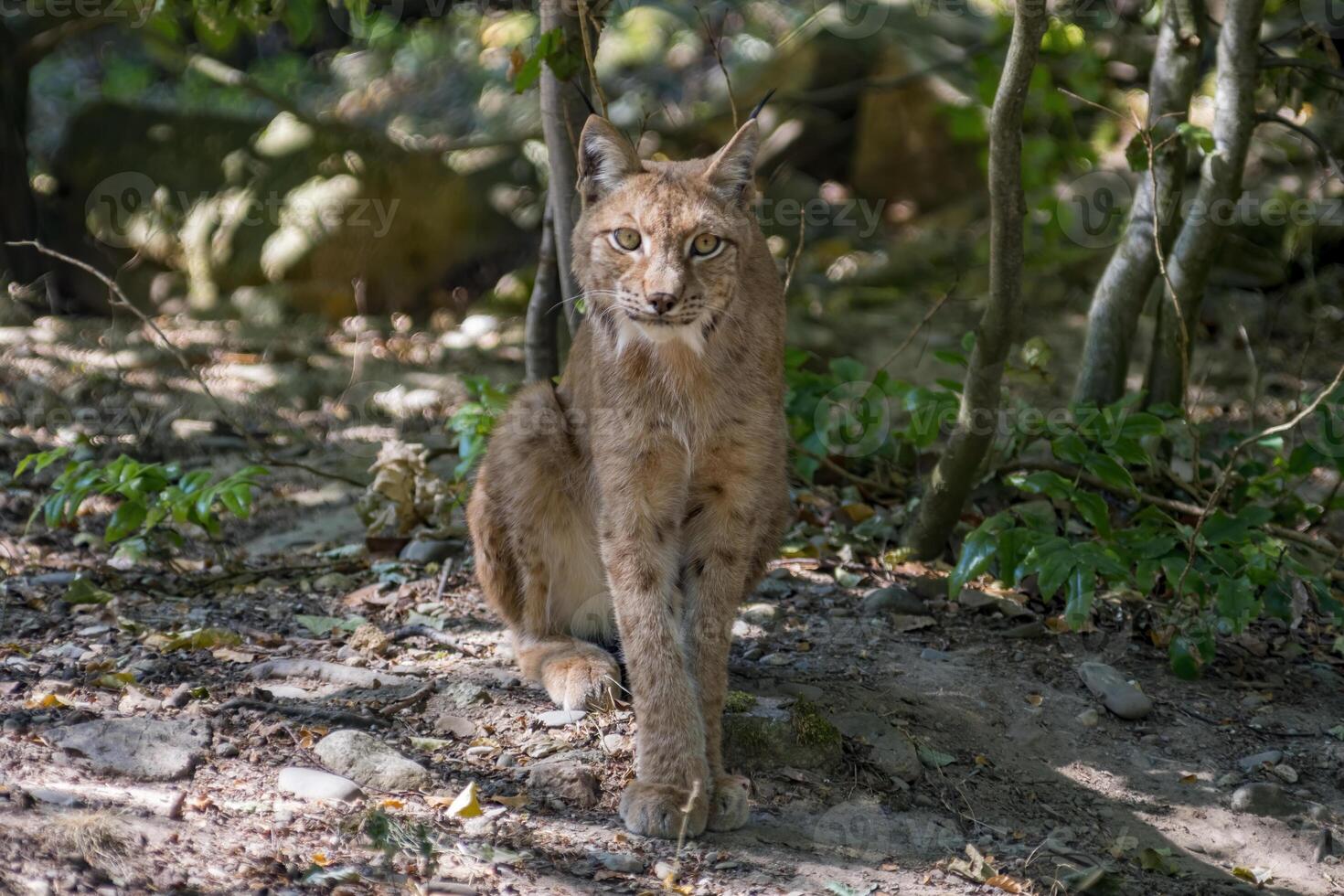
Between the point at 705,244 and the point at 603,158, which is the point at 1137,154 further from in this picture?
the point at 603,158

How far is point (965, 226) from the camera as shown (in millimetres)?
10805

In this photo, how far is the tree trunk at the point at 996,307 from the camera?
15.3 feet

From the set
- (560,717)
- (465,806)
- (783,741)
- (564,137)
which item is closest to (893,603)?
(783,741)

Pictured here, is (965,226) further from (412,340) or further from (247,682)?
(247,682)

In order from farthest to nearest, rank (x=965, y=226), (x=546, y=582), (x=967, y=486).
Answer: (x=965, y=226) < (x=967, y=486) < (x=546, y=582)

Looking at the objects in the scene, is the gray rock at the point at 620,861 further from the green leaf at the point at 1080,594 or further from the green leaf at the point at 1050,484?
the green leaf at the point at 1050,484

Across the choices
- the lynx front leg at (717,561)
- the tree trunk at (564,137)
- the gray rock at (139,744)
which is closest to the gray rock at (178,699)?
the gray rock at (139,744)

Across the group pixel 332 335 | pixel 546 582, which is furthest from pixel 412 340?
pixel 546 582

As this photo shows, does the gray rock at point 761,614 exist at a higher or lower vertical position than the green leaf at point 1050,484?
lower

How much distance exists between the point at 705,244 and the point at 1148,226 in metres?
2.92

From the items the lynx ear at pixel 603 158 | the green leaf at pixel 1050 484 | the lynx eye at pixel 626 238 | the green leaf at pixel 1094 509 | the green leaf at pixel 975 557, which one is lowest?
the green leaf at pixel 975 557

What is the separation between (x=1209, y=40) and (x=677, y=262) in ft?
20.6

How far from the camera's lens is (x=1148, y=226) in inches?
240

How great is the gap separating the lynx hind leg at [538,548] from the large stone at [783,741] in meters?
0.51
